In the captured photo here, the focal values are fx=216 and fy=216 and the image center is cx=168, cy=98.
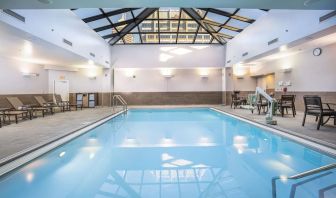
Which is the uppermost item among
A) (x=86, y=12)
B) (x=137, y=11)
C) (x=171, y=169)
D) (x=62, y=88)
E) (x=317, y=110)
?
(x=137, y=11)

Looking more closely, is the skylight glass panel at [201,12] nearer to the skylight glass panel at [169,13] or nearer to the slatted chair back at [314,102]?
the skylight glass panel at [169,13]

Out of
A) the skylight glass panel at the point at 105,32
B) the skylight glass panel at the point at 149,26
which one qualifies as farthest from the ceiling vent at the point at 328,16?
the skylight glass panel at the point at 105,32

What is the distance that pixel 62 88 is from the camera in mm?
13047

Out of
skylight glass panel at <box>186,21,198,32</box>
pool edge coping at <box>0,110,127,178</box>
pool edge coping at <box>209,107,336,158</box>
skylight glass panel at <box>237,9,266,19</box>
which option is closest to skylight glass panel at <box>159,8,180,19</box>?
skylight glass panel at <box>186,21,198,32</box>

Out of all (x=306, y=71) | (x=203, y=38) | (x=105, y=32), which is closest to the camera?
(x=306, y=71)

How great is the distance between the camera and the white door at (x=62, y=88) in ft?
41.6

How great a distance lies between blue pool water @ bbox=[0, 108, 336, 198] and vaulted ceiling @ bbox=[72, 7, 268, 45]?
20.5 feet

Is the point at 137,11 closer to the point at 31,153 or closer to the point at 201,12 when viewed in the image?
the point at 201,12

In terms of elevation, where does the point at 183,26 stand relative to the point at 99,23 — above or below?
above

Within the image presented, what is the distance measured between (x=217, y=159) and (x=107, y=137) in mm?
3107

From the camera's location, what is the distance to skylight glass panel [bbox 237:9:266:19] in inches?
342

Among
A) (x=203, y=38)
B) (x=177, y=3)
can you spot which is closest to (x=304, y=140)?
(x=177, y=3)

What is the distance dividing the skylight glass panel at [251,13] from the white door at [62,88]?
10507 millimetres

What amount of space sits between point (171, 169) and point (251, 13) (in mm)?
8095
